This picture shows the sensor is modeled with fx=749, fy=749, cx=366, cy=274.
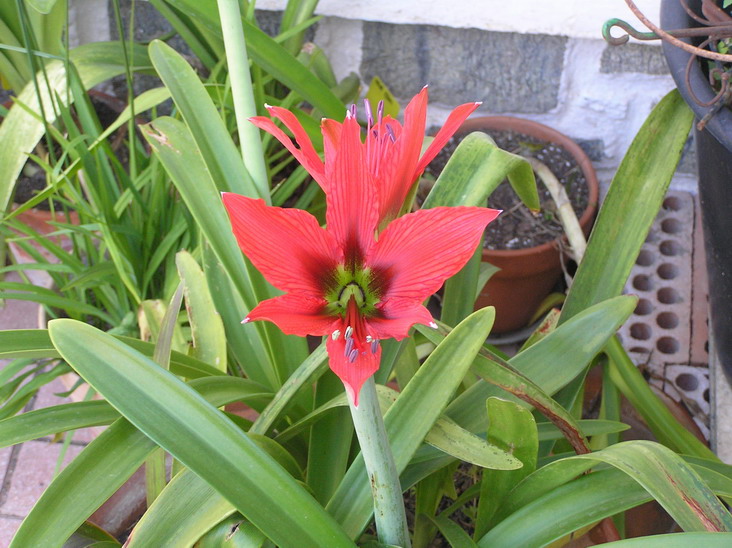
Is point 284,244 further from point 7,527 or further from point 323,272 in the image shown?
point 7,527

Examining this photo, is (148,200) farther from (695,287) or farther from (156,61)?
(695,287)

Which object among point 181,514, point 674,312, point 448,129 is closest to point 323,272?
point 448,129

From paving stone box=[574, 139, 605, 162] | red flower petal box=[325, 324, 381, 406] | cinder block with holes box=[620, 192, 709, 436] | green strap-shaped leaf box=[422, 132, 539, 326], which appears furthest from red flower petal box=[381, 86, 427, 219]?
paving stone box=[574, 139, 605, 162]

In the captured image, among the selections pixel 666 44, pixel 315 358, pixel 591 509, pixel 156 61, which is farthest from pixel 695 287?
pixel 156 61

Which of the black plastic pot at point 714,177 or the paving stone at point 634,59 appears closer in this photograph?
the black plastic pot at point 714,177

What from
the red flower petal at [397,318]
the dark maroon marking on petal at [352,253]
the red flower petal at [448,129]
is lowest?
the red flower petal at [397,318]

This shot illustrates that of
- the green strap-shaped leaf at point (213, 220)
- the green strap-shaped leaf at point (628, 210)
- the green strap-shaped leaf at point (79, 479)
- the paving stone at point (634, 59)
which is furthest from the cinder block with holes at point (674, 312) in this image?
the green strap-shaped leaf at point (79, 479)

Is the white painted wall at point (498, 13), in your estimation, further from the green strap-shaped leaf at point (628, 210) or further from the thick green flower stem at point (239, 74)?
the thick green flower stem at point (239, 74)
